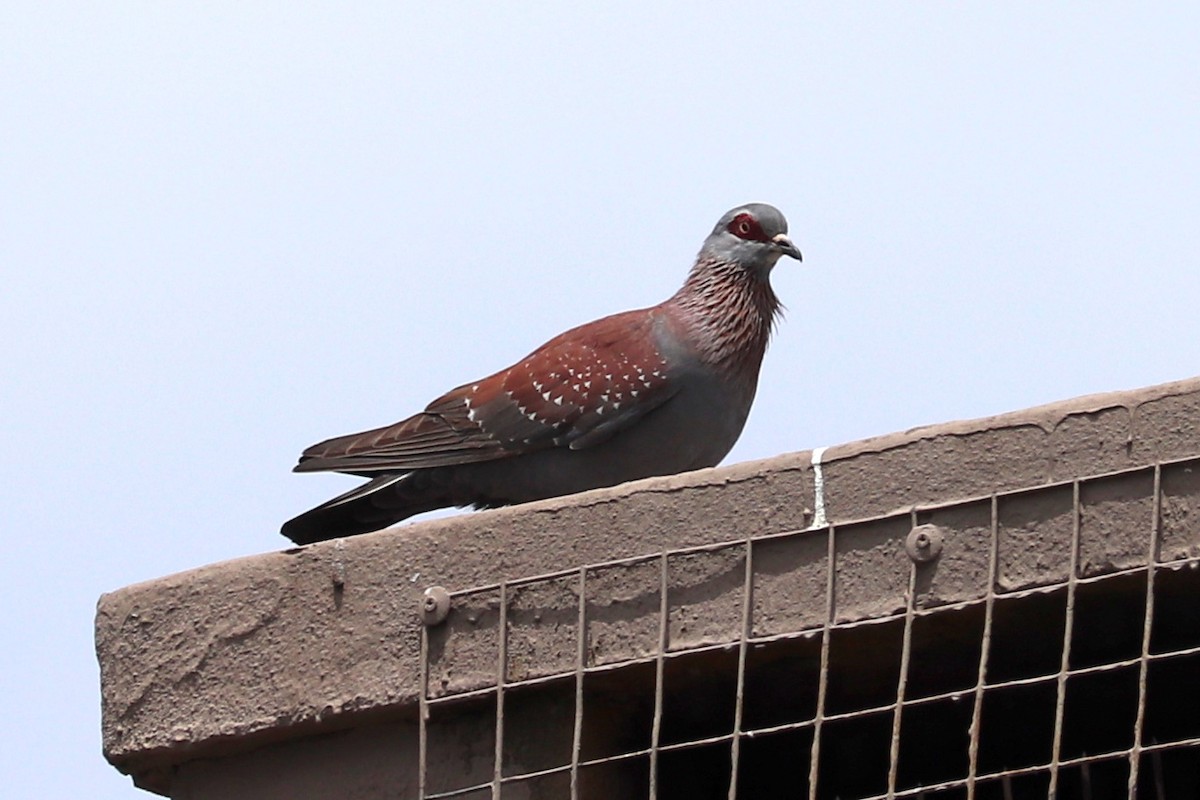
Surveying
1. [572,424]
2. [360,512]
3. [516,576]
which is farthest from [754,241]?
[516,576]

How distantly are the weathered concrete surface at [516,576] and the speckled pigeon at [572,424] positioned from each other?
1.71 m

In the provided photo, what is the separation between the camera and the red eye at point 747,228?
6.31m

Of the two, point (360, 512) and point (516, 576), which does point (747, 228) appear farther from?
point (516, 576)

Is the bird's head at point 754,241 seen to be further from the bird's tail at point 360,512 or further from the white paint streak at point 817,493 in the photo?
the white paint streak at point 817,493

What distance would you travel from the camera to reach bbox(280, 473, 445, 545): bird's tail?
5660 millimetres

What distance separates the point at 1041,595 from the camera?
338 cm

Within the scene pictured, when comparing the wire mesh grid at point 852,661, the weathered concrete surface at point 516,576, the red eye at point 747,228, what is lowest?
the wire mesh grid at point 852,661

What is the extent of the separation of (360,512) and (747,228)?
1546 mm

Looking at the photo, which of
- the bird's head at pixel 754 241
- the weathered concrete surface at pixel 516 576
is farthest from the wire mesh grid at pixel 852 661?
the bird's head at pixel 754 241

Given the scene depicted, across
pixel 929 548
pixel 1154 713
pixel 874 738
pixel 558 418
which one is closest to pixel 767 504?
pixel 929 548

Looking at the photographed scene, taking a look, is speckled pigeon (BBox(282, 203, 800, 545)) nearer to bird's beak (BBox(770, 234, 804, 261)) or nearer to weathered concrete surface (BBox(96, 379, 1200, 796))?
bird's beak (BBox(770, 234, 804, 261))

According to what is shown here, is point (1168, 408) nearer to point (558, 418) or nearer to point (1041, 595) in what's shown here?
point (1041, 595)

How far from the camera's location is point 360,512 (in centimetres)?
584

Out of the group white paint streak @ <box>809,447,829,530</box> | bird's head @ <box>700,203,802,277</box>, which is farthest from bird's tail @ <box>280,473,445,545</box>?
white paint streak @ <box>809,447,829,530</box>
